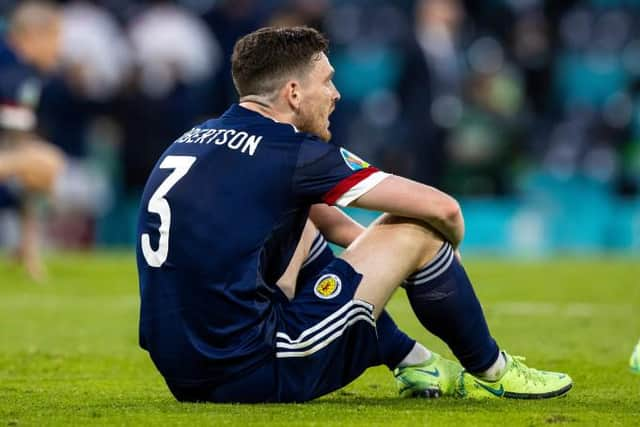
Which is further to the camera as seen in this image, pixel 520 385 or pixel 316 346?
pixel 520 385

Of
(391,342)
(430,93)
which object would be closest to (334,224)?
(391,342)

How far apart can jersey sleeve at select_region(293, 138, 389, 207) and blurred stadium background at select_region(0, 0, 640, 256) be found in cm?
990

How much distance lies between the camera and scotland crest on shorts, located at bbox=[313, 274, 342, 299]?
4684 millimetres

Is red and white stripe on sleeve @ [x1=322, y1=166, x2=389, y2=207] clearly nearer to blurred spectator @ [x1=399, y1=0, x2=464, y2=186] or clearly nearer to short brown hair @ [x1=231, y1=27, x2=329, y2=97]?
short brown hair @ [x1=231, y1=27, x2=329, y2=97]

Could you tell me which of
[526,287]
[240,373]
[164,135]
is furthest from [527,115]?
[240,373]

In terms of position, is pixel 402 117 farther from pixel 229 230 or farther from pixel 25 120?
pixel 229 230

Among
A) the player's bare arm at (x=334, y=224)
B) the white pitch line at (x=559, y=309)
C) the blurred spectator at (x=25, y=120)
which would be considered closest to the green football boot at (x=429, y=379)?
the player's bare arm at (x=334, y=224)

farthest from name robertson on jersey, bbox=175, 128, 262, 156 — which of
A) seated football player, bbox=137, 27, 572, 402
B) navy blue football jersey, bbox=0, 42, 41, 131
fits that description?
navy blue football jersey, bbox=0, 42, 41, 131

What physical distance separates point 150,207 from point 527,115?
12120mm

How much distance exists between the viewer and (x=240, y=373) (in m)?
4.66

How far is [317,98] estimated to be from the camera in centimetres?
484

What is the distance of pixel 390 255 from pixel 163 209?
80 centimetres

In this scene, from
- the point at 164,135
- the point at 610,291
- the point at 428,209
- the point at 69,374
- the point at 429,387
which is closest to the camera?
the point at 428,209

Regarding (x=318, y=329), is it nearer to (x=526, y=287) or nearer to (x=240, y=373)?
(x=240, y=373)
